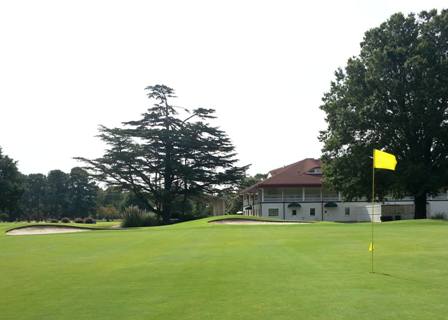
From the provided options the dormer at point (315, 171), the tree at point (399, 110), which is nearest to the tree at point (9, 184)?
the dormer at point (315, 171)

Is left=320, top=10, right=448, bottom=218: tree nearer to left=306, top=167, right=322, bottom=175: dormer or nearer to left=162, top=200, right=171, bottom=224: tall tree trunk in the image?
left=162, top=200, right=171, bottom=224: tall tree trunk

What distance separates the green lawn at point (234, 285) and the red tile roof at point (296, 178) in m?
57.3

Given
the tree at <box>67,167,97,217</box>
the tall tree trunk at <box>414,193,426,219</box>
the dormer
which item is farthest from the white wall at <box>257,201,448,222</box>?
the tree at <box>67,167,97,217</box>

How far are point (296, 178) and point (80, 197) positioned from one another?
65.9m

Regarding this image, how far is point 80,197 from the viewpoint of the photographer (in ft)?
415

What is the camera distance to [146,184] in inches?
2795

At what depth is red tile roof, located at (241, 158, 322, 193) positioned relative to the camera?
7519 centimetres

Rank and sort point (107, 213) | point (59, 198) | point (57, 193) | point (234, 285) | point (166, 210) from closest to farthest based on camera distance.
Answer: point (234, 285) → point (166, 210) → point (107, 213) → point (59, 198) → point (57, 193)

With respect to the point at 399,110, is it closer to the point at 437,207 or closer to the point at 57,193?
the point at 437,207

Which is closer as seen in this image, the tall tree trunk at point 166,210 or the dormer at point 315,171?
the tall tree trunk at point 166,210

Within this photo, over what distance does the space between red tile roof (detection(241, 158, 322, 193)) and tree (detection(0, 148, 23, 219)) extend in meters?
44.1

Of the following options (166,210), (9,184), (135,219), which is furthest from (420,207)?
(9,184)

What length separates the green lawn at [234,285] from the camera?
27.8 ft

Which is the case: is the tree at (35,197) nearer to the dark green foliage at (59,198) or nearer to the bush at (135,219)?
the dark green foliage at (59,198)
